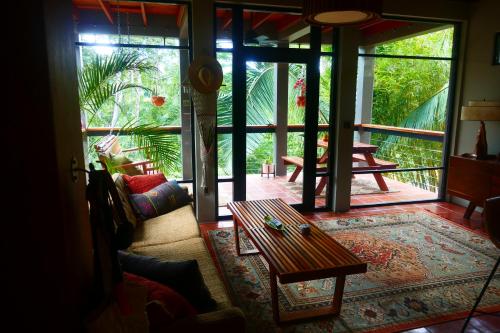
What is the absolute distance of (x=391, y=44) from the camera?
4793 mm

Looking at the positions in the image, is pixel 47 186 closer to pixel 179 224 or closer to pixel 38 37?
pixel 38 37

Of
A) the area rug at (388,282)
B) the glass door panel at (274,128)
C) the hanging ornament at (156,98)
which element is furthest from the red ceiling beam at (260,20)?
the area rug at (388,282)

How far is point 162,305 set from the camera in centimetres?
139

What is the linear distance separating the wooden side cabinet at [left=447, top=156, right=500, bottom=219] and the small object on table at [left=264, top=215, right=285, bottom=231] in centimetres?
278

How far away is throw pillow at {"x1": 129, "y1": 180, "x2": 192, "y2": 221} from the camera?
3146mm

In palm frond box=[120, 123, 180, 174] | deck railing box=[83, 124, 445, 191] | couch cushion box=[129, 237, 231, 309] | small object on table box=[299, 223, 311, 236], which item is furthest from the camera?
deck railing box=[83, 124, 445, 191]

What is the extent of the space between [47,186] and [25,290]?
1.05 feet

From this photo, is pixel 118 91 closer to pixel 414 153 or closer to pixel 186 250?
pixel 186 250

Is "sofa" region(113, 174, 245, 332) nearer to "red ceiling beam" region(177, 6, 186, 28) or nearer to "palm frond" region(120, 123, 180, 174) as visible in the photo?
"palm frond" region(120, 123, 180, 174)

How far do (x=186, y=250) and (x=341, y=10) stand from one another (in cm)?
183

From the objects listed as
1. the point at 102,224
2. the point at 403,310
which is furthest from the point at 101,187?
the point at 403,310

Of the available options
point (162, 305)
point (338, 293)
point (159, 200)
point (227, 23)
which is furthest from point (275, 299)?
point (227, 23)

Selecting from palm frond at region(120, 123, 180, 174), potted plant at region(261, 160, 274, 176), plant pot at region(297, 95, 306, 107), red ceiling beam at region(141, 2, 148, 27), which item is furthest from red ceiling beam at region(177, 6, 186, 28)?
potted plant at region(261, 160, 274, 176)

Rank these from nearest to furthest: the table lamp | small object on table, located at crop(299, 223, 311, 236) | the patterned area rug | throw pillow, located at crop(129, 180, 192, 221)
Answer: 1. small object on table, located at crop(299, 223, 311, 236)
2. throw pillow, located at crop(129, 180, 192, 221)
3. the table lamp
4. the patterned area rug
